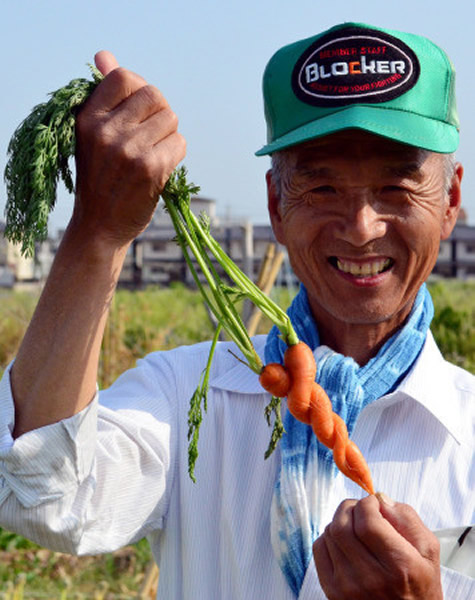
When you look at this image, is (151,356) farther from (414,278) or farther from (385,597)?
(385,597)

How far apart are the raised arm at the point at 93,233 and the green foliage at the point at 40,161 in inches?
1.3

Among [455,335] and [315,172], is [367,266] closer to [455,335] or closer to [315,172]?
[315,172]

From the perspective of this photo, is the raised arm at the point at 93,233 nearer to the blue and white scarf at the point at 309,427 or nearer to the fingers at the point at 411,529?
the blue and white scarf at the point at 309,427

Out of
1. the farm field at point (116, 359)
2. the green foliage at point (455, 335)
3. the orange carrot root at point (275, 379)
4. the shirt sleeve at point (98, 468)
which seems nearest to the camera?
the shirt sleeve at point (98, 468)

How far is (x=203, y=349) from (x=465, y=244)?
30.5 metres

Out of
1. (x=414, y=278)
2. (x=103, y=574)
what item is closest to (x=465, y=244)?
(x=103, y=574)

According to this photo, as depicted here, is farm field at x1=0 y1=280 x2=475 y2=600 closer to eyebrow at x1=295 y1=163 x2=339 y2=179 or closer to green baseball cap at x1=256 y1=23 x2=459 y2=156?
eyebrow at x1=295 y1=163 x2=339 y2=179

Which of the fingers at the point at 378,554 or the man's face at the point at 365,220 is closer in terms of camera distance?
the fingers at the point at 378,554

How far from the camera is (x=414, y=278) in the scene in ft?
6.64

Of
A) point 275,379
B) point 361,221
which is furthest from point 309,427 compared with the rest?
point 361,221

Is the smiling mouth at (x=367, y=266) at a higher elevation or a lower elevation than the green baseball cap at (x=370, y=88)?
lower

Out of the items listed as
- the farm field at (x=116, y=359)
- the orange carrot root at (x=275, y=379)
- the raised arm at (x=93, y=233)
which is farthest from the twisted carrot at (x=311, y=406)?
the farm field at (x=116, y=359)

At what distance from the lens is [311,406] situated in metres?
1.87

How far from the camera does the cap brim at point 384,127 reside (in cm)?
189
